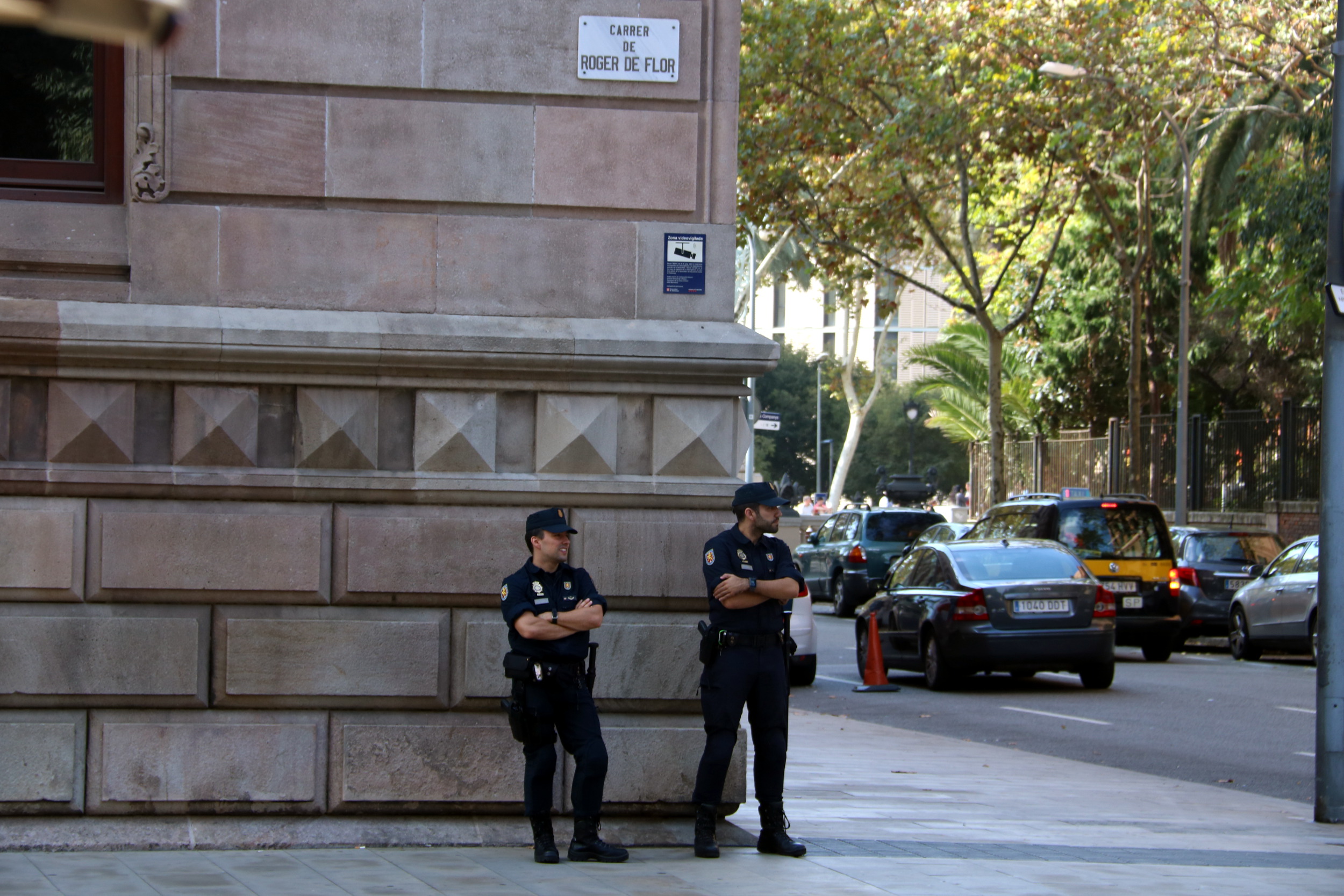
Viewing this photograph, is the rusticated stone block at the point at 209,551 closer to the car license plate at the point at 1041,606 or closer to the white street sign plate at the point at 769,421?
the car license plate at the point at 1041,606

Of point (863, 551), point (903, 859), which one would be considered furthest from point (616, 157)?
point (863, 551)

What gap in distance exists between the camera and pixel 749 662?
295 inches

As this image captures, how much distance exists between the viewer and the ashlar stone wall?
24.6ft

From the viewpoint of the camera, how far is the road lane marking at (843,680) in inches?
728

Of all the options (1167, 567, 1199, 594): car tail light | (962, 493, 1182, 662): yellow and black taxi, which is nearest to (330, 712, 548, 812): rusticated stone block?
(962, 493, 1182, 662): yellow and black taxi

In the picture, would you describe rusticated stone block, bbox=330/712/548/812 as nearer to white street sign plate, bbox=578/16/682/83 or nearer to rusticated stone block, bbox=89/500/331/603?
rusticated stone block, bbox=89/500/331/603

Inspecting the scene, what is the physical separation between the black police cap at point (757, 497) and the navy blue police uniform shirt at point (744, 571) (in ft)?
0.44

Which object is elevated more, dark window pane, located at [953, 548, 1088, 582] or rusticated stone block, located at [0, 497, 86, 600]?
rusticated stone block, located at [0, 497, 86, 600]

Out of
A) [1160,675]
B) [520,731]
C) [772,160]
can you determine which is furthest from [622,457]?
[772,160]

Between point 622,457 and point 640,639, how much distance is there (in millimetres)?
860

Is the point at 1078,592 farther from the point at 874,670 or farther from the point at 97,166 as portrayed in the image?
the point at 97,166

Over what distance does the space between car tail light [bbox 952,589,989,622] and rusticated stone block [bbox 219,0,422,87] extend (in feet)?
33.1

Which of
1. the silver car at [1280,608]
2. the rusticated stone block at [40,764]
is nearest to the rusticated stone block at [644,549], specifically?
the rusticated stone block at [40,764]

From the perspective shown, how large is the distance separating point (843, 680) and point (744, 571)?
11773 millimetres
